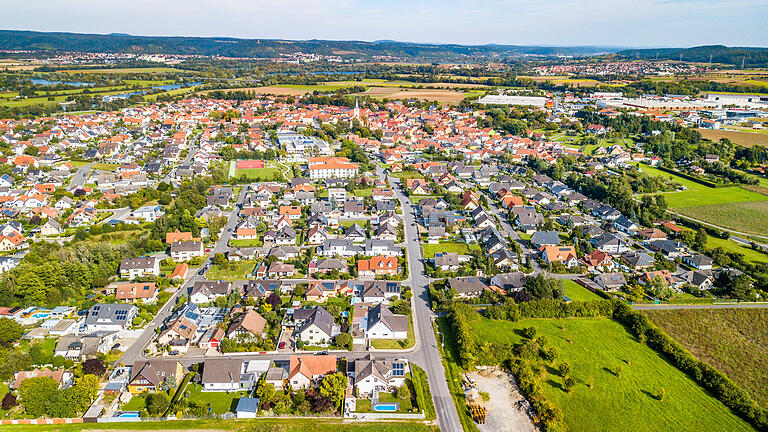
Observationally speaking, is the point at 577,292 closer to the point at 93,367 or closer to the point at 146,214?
the point at 93,367

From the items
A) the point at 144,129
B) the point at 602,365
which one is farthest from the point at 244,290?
the point at 144,129

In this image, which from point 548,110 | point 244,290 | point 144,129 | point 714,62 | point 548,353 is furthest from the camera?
point 714,62

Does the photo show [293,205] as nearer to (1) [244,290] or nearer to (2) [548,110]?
(1) [244,290]

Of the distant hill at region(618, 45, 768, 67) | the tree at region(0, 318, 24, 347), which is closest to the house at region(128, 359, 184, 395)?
the tree at region(0, 318, 24, 347)

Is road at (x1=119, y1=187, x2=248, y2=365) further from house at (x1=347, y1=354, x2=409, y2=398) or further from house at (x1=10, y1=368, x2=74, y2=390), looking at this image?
house at (x1=347, y1=354, x2=409, y2=398)

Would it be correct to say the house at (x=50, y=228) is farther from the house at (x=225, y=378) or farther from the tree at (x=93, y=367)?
A: the house at (x=225, y=378)

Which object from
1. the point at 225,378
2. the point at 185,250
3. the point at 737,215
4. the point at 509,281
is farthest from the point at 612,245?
the point at 185,250
